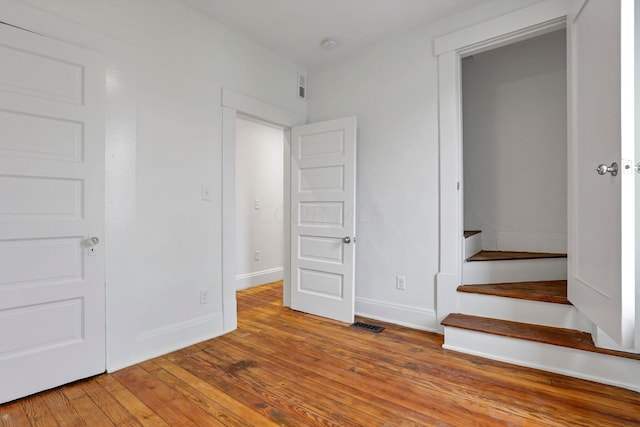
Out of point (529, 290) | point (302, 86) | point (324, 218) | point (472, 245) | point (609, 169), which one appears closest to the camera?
point (609, 169)

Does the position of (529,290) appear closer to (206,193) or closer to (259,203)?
(206,193)

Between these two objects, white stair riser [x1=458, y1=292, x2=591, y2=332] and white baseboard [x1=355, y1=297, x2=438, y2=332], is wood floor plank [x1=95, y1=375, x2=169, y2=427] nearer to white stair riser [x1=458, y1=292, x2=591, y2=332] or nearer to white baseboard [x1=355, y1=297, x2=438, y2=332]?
white baseboard [x1=355, y1=297, x2=438, y2=332]

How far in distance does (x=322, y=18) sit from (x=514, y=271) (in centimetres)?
Answer: 274

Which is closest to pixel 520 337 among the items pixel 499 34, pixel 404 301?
pixel 404 301

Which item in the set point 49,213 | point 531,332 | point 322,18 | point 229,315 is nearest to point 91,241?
point 49,213

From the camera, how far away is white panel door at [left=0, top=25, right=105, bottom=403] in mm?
1791

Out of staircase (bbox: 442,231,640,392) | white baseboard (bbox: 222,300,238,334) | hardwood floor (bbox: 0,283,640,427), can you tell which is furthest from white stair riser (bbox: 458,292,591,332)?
white baseboard (bbox: 222,300,238,334)

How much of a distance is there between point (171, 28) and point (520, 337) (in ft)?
11.0

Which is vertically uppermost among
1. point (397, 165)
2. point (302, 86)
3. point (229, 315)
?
point (302, 86)

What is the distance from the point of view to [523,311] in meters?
2.46

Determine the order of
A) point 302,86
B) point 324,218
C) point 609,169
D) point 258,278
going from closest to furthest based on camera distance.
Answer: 1. point 609,169
2. point 324,218
3. point 302,86
4. point 258,278

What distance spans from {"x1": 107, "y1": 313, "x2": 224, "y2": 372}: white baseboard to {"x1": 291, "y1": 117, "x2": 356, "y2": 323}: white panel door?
98 cm

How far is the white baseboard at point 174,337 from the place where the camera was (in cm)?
230

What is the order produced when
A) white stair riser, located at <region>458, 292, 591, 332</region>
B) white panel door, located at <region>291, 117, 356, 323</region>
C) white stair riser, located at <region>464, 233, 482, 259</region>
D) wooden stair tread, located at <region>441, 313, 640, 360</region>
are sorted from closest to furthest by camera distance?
wooden stair tread, located at <region>441, 313, 640, 360</region>, white stair riser, located at <region>458, 292, 591, 332</region>, white stair riser, located at <region>464, 233, 482, 259</region>, white panel door, located at <region>291, 117, 356, 323</region>
